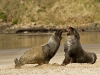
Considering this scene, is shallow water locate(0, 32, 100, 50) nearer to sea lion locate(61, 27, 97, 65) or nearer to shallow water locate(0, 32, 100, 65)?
shallow water locate(0, 32, 100, 65)

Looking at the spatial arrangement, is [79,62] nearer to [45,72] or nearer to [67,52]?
[67,52]

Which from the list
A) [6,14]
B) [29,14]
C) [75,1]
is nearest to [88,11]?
[75,1]

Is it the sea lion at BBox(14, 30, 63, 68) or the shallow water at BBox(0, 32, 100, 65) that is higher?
the sea lion at BBox(14, 30, 63, 68)

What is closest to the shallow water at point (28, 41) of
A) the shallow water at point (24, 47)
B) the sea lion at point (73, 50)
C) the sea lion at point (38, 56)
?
the shallow water at point (24, 47)

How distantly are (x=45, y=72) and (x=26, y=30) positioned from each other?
55607 millimetres

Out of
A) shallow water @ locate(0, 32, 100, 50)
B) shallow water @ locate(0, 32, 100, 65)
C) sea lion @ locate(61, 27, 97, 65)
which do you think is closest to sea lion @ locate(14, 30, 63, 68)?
sea lion @ locate(61, 27, 97, 65)

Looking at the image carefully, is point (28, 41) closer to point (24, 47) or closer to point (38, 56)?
point (24, 47)

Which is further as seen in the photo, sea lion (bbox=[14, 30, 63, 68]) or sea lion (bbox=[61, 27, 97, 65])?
sea lion (bbox=[61, 27, 97, 65])

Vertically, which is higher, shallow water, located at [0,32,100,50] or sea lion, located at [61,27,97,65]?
sea lion, located at [61,27,97,65]

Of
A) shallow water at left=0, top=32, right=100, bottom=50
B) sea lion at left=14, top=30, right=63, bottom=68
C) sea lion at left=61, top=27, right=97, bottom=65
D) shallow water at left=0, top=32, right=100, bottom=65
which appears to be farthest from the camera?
shallow water at left=0, top=32, right=100, bottom=50

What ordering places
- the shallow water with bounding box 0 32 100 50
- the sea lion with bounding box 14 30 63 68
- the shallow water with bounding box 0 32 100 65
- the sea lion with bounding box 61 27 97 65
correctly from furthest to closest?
the shallow water with bounding box 0 32 100 50, the shallow water with bounding box 0 32 100 65, the sea lion with bounding box 61 27 97 65, the sea lion with bounding box 14 30 63 68

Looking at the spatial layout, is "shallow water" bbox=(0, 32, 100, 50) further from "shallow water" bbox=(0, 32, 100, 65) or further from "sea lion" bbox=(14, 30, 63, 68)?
"sea lion" bbox=(14, 30, 63, 68)

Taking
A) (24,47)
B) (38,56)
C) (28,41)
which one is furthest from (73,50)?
(28,41)

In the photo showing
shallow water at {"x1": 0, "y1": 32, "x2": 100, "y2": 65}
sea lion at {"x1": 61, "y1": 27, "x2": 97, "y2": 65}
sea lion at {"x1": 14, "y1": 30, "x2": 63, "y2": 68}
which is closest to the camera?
sea lion at {"x1": 14, "y1": 30, "x2": 63, "y2": 68}
